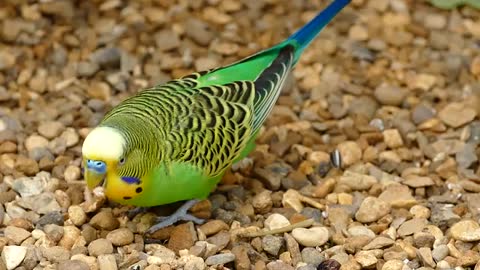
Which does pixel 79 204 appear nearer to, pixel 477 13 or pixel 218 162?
pixel 218 162

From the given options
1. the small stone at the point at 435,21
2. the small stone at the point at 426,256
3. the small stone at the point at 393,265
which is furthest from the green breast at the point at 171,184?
the small stone at the point at 435,21

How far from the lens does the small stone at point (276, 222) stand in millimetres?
3596

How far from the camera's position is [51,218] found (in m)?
3.54

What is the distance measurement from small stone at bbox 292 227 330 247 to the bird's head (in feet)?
2.74

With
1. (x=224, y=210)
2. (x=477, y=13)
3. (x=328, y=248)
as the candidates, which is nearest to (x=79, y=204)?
(x=224, y=210)

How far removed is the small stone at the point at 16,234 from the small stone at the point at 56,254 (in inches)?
4.8

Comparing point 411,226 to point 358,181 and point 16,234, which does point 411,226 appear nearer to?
point 358,181

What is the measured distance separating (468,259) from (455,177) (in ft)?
2.30

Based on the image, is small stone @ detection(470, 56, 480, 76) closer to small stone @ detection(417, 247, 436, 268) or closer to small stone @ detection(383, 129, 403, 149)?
small stone @ detection(383, 129, 403, 149)

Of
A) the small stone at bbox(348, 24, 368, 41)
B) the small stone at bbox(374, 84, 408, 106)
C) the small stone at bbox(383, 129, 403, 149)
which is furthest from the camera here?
the small stone at bbox(348, 24, 368, 41)

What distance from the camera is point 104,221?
11.6 ft

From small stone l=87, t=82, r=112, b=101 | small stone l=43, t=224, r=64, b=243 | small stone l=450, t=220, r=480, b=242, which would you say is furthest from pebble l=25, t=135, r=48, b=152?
small stone l=450, t=220, r=480, b=242

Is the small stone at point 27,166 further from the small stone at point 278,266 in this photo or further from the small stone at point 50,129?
the small stone at point 278,266

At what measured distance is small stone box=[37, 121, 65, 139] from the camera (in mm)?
4086
